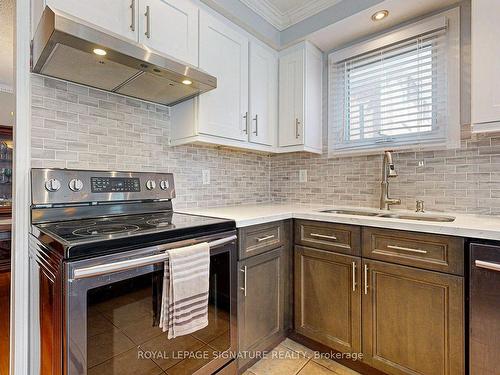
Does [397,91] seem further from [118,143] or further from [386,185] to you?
[118,143]

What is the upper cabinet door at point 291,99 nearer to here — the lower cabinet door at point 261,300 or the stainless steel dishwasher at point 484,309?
the lower cabinet door at point 261,300

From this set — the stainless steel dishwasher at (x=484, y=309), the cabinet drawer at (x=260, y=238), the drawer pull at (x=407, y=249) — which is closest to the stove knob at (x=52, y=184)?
the cabinet drawer at (x=260, y=238)

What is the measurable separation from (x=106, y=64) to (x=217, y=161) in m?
1.12

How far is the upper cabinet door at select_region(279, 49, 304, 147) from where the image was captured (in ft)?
7.18

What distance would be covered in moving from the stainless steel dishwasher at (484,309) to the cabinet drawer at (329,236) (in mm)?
516

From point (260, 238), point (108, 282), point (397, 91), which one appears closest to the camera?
point (108, 282)

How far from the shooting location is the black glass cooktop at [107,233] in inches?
34.3

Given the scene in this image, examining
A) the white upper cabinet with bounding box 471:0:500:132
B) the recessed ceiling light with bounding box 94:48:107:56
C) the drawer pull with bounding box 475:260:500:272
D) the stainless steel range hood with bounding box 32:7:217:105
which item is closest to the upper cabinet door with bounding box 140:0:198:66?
the stainless steel range hood with bounding box 32:7:217:105

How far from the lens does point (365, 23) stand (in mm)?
1960

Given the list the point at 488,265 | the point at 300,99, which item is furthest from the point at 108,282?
the point at 300,99

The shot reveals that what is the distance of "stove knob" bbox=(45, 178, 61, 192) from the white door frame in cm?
8

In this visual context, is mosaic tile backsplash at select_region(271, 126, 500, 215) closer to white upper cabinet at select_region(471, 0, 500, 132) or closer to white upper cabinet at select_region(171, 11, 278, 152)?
white upper cabinet at select_region(471, 0, 500, 132)

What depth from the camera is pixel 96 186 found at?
145 cm

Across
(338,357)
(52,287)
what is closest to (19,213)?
(52,287)
